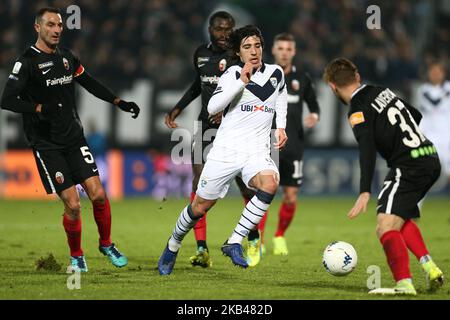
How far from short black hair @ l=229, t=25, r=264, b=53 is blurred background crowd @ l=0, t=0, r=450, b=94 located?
1035 centimetres

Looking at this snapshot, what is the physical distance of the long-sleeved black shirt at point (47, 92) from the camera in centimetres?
856

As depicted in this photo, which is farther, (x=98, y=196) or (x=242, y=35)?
(x=98, y=196)

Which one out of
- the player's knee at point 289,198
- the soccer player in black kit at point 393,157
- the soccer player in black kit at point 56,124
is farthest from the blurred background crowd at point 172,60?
the soccer player in black kit at point 393,157

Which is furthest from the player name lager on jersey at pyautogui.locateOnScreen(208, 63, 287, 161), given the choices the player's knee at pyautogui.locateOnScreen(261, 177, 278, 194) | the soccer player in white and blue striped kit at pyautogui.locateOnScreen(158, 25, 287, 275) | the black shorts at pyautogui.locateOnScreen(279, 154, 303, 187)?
the black shorts at pyautogui.locateOnScreen(279, 154, 303, 187)

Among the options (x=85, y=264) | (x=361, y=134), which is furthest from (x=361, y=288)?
(x=85, y=264)

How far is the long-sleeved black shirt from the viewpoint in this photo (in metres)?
8.56

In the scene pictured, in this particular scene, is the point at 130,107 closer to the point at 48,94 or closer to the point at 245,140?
the point at 48,94

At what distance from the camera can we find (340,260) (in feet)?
26.2

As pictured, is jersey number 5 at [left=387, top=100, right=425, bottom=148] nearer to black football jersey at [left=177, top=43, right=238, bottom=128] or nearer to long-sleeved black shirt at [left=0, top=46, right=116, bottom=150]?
black football jersey at [left=177, top=43, right=238, bottom=128]

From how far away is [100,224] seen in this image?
9.09 m

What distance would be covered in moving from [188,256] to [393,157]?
A: 143 inches

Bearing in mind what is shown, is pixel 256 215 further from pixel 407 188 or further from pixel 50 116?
pixel 50 116

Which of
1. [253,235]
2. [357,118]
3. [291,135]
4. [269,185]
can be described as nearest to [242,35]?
[269,185]
